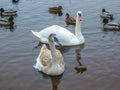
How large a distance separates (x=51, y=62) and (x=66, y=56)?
79.2 inches

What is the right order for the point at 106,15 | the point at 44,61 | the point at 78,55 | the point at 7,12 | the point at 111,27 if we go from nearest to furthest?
the point at 44,61, the point at 78,55, the point at 111,27, the point at 106,15, the point at 7,12

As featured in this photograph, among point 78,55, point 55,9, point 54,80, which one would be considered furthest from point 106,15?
point 54,80

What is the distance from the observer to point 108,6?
2489 cm

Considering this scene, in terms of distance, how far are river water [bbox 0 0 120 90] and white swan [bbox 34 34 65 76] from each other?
0.69 feet

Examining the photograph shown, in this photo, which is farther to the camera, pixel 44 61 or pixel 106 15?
pixel 106 15

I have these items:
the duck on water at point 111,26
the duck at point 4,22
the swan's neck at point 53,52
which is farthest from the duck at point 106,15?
the swan's neck at point 53,52

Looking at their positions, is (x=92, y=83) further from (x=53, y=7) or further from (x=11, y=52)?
(x=53, y=7)

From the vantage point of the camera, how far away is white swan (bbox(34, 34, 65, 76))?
14.0 metres

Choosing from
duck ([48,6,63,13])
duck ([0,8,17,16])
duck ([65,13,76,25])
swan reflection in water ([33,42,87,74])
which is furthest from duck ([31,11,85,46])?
duck ([48,6,63,13])

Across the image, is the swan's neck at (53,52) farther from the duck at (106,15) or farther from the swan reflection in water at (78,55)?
the duck at (106,15)

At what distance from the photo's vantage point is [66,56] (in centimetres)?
1630

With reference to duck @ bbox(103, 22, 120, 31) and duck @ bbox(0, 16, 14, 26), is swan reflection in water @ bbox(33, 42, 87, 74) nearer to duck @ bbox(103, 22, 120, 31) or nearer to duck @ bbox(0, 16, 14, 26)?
duck @ bbox(103, 22, 120, 31)

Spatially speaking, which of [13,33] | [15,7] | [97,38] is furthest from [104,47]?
[15,7]

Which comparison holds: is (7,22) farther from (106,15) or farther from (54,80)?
(54,80)
